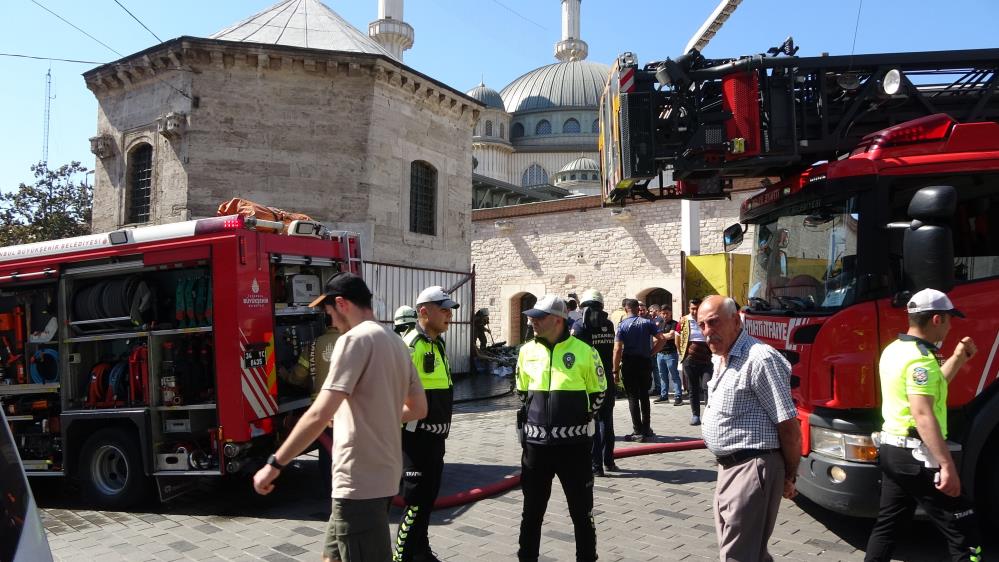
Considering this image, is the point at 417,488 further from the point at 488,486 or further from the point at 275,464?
the point at 488,486

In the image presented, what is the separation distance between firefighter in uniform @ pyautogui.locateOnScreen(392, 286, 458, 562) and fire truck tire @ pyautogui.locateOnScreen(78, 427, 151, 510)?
10.2 feet

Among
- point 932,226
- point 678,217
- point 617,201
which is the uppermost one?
point 678,217

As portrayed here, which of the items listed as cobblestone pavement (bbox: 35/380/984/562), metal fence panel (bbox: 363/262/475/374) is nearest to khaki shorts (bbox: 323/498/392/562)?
cobblestone pavement (bbox: 35/380/984/562)

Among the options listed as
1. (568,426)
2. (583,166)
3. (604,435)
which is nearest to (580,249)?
(604,435)

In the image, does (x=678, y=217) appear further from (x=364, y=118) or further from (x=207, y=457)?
(x=207, y=457)

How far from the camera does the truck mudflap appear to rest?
4.41 meters

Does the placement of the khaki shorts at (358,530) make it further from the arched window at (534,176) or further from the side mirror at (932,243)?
the arched window at (534,176)

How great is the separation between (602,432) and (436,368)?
3.02 metres

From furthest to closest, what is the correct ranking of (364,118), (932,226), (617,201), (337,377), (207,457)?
(364,118) < (617,201) < (207,457) < (932,226) < (337,377)

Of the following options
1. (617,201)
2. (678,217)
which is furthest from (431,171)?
(617,201)

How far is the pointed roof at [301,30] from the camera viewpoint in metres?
16.9

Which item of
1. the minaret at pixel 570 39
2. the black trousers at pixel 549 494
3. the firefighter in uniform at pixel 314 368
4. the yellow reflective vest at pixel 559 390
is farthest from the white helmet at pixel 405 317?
the minaret at pixel 570 39

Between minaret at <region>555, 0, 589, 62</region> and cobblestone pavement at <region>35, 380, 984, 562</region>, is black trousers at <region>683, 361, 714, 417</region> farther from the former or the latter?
minaret at <region>555, 0, 589, 62</region>

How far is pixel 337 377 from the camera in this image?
2.98 meters
